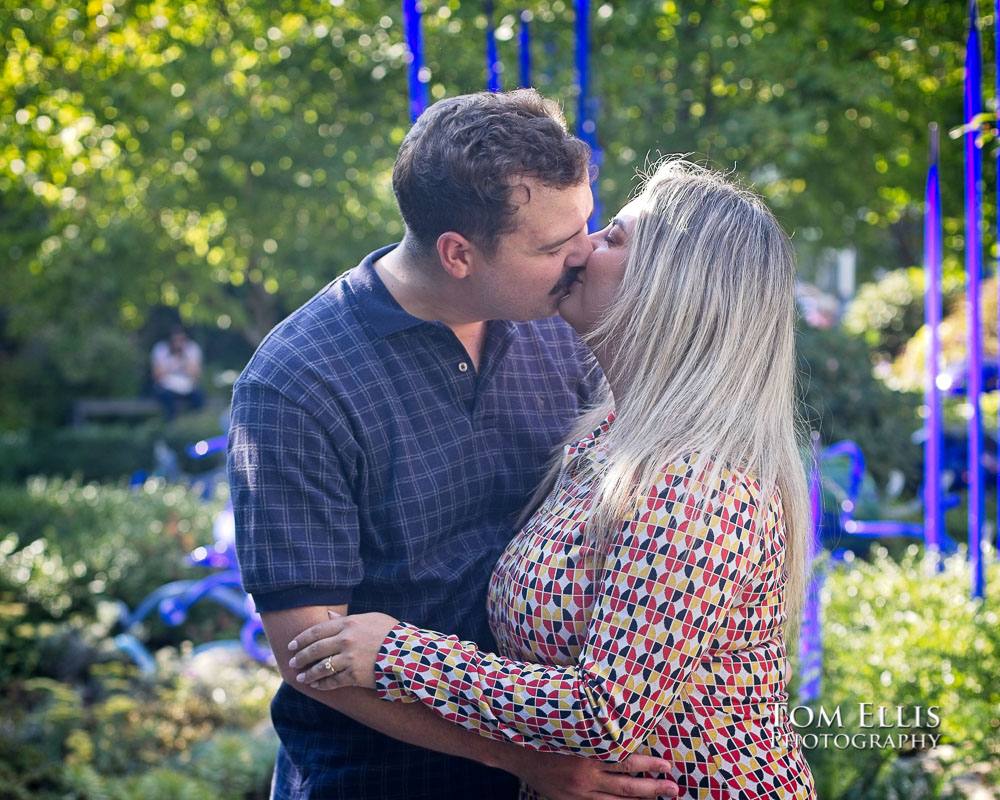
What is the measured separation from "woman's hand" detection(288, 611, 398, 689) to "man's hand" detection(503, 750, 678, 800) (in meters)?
0.33

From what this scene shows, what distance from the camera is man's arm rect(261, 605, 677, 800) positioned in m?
1.78

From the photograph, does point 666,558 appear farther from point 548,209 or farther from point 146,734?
point 146,734

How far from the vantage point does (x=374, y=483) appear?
191cm

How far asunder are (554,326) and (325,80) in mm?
4863

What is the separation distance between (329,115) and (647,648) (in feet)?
19.5

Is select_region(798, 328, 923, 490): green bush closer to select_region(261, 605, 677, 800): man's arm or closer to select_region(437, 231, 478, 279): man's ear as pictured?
select_region(437, 231, 478, 279): man's ear

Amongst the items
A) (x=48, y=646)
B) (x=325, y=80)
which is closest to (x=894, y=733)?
(x=48, y=646)

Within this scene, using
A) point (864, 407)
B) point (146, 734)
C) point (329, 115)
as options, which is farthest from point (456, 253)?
point (864, 407)

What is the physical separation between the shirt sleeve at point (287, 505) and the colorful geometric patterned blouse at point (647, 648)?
178 millimetres

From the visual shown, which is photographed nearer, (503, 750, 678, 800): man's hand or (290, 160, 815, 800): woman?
(290, 160, 815, 800): woman

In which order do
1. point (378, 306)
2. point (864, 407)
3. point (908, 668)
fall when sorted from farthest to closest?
point (864, 407)
point (908, 668)
point (378, 306)

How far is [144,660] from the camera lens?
4844 mm

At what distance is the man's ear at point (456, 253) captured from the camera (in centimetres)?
196

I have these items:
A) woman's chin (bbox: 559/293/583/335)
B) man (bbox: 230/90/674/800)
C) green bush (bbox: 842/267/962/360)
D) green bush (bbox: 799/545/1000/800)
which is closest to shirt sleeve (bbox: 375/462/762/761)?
man (bbox: 230/90/674/800)
